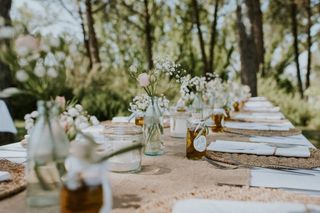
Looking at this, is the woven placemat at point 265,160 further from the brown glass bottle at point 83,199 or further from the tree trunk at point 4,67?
the tree trunk at point 4,67

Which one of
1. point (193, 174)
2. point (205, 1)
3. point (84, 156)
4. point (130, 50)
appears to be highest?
point (205, 1)

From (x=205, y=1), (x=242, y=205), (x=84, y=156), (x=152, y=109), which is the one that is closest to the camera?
(x=84, y=156)

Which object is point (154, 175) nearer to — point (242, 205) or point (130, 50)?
point (242, 205)

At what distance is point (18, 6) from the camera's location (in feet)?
48.3

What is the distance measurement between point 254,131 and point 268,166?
114cm

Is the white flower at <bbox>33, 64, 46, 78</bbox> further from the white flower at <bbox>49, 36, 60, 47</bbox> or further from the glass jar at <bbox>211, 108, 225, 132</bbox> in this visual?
the glass jar at <bbox>211, 108, 225, 132</bbox>

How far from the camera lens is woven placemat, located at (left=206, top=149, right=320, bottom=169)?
1659 mm

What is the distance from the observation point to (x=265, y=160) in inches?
69.4

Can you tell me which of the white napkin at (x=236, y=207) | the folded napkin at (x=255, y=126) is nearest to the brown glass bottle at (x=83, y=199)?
the white napkin at (x=236, y=207)

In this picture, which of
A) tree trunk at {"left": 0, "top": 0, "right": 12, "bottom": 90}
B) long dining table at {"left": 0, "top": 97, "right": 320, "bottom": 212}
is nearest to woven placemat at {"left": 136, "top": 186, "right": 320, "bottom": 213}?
long dining table at {"left": 0, "top": 97, "right": 320, "bottom": 212}

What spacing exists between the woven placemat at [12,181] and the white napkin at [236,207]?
466 millimetres

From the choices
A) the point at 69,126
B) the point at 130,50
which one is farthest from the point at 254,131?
the point at 130,50

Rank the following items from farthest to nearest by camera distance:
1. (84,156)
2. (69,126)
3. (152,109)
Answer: (152,109), (69,126), (84,156)

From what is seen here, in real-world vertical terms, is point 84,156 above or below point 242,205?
above
